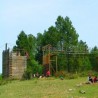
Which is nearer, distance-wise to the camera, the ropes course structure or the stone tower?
the ropes course structure

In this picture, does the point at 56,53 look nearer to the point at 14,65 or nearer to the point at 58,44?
the point at 14,65

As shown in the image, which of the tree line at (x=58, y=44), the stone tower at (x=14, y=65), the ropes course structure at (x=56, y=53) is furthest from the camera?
the tree line at (x=58, y=44)

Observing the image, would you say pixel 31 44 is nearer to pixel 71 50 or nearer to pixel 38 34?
pixel 38 34

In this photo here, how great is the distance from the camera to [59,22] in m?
65.8

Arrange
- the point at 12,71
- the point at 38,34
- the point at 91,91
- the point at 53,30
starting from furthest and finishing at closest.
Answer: the point at 38,34, the point at 53,30, the point at 12,71, the point at 91,91

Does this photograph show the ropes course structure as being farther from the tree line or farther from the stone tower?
the stone tower

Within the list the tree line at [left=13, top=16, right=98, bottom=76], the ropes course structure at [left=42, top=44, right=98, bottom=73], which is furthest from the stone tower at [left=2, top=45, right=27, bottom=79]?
the tree line at [left=13, top=16, right=98, bottom=76]

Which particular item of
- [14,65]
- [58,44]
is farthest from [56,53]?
[58,44]

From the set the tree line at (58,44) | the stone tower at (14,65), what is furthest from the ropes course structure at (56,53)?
the stone tower at (14,65)

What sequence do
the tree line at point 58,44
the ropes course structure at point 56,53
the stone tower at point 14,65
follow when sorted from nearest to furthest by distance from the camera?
the ropes course structure at point 56,53
the stone tower at point 14,65
the tree line at point 58,44

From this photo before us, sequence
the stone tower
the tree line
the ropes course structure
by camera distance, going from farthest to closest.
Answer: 1. the tree line
2. the stone tower
3. the ropes course structure

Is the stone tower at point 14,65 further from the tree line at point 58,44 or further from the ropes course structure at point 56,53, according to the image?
the tree line at point 58,44

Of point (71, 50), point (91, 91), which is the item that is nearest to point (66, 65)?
point (71, 50)

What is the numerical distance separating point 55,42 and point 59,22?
3568 mm
